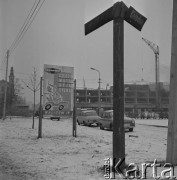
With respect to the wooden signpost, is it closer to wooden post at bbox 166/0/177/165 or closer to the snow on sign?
wooden post at bbox 166/0/177/165

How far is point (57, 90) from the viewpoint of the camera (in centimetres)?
1535

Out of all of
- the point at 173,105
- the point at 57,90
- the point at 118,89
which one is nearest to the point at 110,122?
the point at 57,90

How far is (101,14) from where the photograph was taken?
6.37 m

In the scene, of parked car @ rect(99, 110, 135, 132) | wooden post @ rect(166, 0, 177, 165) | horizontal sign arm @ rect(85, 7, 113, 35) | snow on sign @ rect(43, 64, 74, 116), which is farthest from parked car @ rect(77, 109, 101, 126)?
horizontal sign arm @ rect(85, 7, 113, 35)

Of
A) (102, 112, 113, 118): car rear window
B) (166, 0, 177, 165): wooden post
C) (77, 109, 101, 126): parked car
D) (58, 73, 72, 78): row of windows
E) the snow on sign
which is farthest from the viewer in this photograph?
(77, 109, 101, 126): parked car

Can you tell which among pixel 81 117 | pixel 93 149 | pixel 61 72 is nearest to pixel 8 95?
pixel 81 117

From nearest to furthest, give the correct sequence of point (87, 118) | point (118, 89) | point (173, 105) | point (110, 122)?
point (118, 89), point (173, 105), point (110, 122), point (87, 118)

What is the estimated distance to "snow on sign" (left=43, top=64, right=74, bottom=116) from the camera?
49.2ft

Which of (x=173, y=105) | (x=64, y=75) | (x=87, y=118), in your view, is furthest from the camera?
(x=87, y=118)

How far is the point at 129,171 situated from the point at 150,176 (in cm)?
47

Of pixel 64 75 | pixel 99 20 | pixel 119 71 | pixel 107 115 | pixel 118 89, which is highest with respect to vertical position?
pixel 99 20

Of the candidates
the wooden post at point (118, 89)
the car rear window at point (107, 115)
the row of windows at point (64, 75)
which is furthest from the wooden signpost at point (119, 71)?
the car rear window at point (107, 115)

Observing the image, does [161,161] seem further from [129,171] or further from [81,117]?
[81,117]

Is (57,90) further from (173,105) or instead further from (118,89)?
(118,89)
